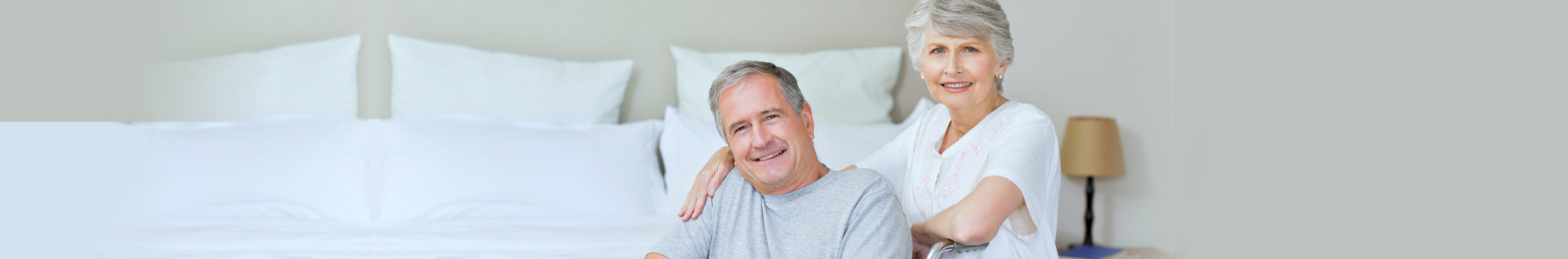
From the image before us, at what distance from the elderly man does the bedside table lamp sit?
4.76 feet

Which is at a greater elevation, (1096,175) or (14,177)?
(1096,175)

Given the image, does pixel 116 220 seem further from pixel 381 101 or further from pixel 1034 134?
pixel 1034 134

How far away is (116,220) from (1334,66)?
1808 mm

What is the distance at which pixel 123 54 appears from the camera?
1.15 metres

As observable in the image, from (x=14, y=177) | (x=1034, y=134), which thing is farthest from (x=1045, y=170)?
(x=14, y=177)

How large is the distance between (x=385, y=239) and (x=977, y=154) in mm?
1195

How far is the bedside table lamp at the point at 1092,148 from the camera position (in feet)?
7.85

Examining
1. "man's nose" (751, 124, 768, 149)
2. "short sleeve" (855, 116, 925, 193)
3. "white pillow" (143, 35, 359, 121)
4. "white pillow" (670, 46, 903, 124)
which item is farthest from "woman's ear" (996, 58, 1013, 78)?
"white pillow" (143, 35, 359, 121)

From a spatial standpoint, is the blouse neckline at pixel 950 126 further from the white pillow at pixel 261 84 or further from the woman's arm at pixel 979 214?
the white pillow at pixel 261 84

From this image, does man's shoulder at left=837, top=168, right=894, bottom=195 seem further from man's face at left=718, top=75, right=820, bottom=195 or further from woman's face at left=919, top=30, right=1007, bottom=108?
woman's face at left=919, top=30, right=1007, bottom=108

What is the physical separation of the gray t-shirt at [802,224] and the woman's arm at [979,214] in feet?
0.27

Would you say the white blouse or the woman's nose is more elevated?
the woman's nose

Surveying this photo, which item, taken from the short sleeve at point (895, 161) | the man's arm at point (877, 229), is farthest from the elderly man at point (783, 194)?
the short sleeve at point (895, 161)

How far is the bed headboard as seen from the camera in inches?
73.6
